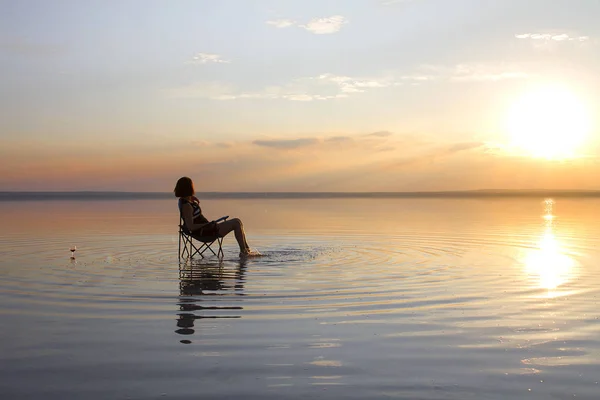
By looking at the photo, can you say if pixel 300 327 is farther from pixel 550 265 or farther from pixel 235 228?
pixel 550 265

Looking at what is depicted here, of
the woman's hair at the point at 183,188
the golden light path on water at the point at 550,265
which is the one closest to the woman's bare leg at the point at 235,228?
the woman's hair at the point at 183,188

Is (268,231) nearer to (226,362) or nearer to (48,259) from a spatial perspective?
(48,259)

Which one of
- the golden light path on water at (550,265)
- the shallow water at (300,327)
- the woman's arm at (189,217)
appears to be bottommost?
the shallow water at (300,327)

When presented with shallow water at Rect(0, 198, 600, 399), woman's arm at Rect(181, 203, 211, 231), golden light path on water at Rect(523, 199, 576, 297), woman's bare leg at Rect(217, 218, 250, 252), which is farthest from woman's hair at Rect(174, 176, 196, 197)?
golden light path on water at Rect(523, 199, 576, 297)

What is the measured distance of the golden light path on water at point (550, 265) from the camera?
Result: 9516 millimetres

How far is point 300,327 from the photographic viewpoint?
645cm

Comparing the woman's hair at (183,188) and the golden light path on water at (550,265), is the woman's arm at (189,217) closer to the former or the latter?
the woman's hair at (183,188)

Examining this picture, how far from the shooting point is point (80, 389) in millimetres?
4492

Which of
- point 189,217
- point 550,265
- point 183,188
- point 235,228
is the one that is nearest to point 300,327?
point 189,217

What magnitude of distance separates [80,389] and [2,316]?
307 cm

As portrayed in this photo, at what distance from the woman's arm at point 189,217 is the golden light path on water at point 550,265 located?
19.1 ft

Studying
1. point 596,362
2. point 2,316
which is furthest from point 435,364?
point 2,316

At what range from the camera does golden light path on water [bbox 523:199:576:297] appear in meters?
9.52

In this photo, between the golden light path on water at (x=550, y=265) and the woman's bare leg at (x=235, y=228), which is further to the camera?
the woman's bare leg at (x=235, y=228)
